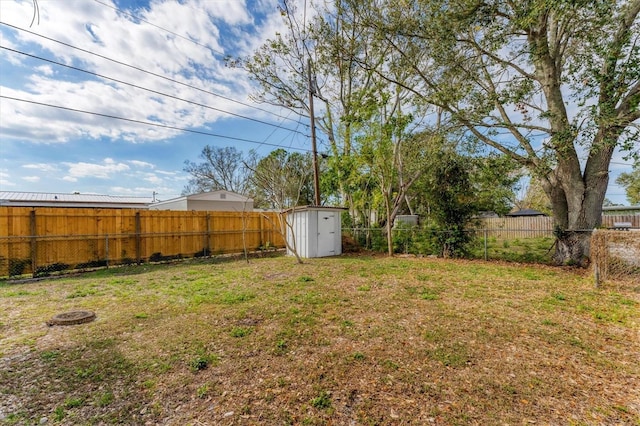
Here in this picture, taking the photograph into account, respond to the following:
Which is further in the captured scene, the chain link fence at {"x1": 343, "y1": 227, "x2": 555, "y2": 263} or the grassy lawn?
the chain link fence at {"x1": 343, "y1": 227, "x2": 555, "y2": 263}

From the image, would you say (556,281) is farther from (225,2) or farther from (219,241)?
(225,2)

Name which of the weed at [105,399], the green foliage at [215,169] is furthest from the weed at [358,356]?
the green foliage at [215,169]

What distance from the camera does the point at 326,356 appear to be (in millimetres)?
2930

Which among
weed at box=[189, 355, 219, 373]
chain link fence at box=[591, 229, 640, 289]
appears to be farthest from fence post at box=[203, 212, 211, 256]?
chain link fence at box=[591, 229, 640, 289]

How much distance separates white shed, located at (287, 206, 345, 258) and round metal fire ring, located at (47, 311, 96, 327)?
640 centimetres

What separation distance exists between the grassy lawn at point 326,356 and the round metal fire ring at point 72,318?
0.52ft

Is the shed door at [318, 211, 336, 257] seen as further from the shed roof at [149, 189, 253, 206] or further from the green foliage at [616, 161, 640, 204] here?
the green foliage at [616, 161, 640, 204]

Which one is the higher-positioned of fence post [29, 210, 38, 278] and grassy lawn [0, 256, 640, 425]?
fence post [29, 210, 38, 278]

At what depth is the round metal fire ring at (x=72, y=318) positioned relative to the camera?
3876 mm

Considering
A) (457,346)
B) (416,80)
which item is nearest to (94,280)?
(457,346)

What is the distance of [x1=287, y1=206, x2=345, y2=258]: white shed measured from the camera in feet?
34.0

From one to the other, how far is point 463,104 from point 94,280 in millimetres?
10736

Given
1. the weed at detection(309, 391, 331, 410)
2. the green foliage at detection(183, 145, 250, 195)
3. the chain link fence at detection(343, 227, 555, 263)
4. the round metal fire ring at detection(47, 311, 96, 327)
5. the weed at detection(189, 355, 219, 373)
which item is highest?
the green foliage at detection(183, 145, 250, 195)

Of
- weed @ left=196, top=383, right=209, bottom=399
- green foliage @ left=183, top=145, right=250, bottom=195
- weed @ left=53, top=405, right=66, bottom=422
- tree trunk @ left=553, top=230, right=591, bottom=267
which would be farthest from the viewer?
green foliage @ left=183, top=145, right=250, bottom=195
